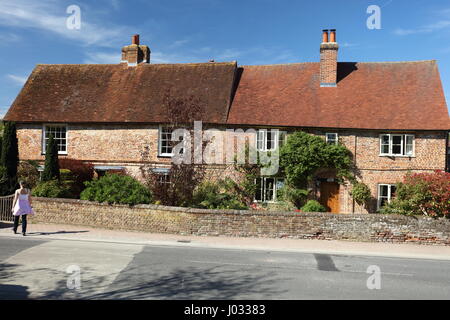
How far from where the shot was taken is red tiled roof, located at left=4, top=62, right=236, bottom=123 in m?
22.9

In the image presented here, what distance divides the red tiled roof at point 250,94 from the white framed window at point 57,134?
634mm

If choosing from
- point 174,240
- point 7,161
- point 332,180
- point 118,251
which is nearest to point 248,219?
point 174,240

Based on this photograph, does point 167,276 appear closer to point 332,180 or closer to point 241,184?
point 241,184

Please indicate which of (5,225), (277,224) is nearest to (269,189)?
(277,224)

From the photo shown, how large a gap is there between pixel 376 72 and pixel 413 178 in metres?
10.5

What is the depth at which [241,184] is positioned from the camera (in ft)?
68.1

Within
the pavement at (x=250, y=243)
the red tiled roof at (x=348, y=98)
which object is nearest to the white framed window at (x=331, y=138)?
the red tiled roof at (x=348, y=98)

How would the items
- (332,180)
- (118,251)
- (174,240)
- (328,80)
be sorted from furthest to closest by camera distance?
(328,80)
(332,180)
(174,240)
(118,251)

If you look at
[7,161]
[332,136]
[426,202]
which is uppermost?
[332,136]

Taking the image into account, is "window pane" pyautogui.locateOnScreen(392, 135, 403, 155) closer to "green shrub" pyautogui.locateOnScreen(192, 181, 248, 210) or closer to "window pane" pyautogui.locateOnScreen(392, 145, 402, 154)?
"window pane" pyautogui.locateOnScreen(392, 145, 402, 154)

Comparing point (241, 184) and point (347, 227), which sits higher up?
point (241, 184)

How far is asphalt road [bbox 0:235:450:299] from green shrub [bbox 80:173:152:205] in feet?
10.6

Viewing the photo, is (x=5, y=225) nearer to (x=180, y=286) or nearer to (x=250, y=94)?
(x=180, y=286)
